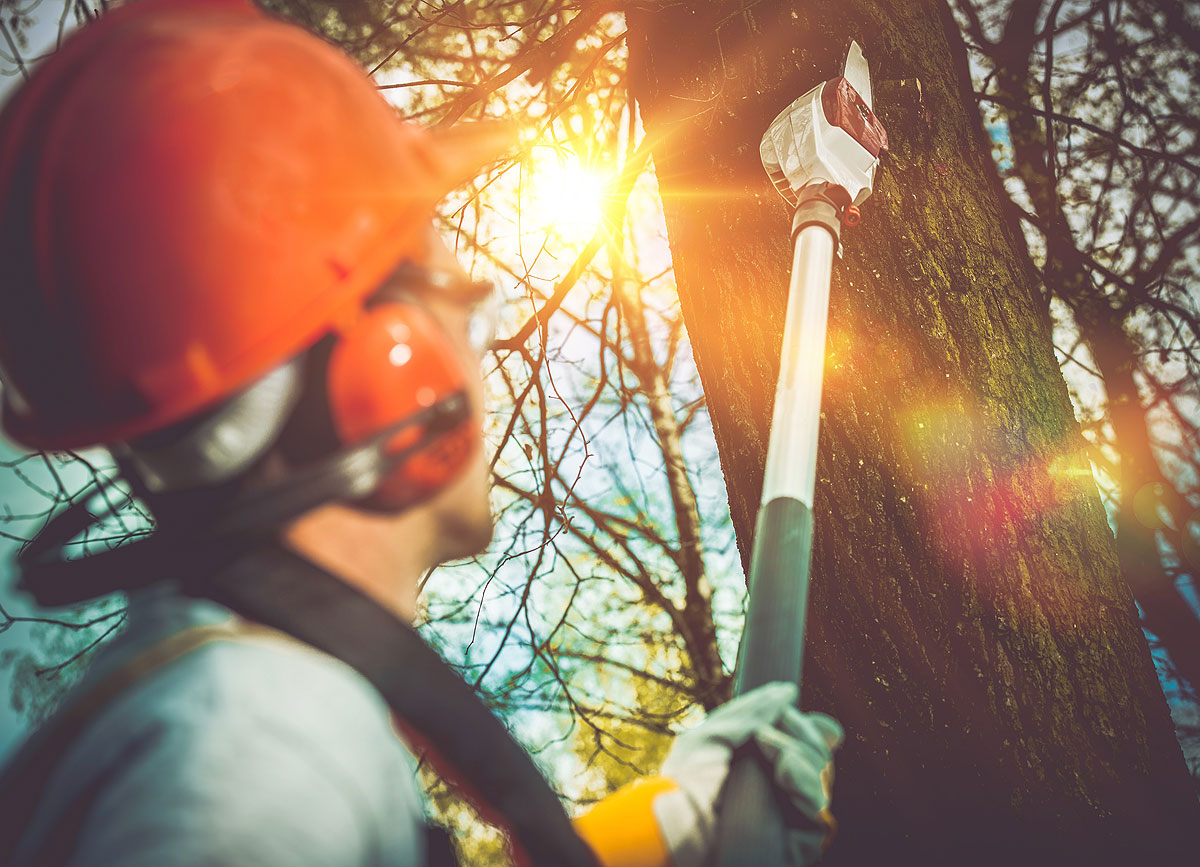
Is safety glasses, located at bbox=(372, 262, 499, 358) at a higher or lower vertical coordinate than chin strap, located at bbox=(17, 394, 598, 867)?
higher

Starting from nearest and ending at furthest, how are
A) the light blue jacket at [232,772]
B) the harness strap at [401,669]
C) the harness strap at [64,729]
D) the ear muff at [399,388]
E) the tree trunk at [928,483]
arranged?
the light blue jacket at [232,772]
the harness strap at [64,729]
the harness strap at [401,669]
the ear muff at [399,388]
the tree trunk at [928,483]

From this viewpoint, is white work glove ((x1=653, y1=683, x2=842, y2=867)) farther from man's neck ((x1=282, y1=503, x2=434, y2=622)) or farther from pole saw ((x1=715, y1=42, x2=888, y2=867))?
man's neck ((x1=282, y1=503, x2=434, y2=622))

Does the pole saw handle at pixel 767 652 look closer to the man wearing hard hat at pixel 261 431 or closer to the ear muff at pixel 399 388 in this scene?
the man wearing hard hat at pixel 261 431

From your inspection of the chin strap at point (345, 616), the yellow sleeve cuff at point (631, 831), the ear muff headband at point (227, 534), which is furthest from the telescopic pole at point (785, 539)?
the ear muff headband at point (227, 534)

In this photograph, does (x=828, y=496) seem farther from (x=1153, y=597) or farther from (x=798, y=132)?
(x=1153, y=597)

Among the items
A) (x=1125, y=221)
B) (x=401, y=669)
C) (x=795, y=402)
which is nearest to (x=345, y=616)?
(x=401, y=669)

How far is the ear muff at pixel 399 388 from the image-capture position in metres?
1.02

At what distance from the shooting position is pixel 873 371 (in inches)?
69.2

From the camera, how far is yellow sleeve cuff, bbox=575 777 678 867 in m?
1.19

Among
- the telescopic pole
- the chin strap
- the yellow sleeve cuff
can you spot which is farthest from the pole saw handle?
the chin strap

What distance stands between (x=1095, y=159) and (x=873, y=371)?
419cm

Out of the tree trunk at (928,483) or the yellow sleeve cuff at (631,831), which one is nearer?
the yellow sleeve cuff at (631,831)

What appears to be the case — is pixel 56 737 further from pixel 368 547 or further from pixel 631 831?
pixel 631 831

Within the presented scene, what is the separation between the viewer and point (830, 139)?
67.3 inches
